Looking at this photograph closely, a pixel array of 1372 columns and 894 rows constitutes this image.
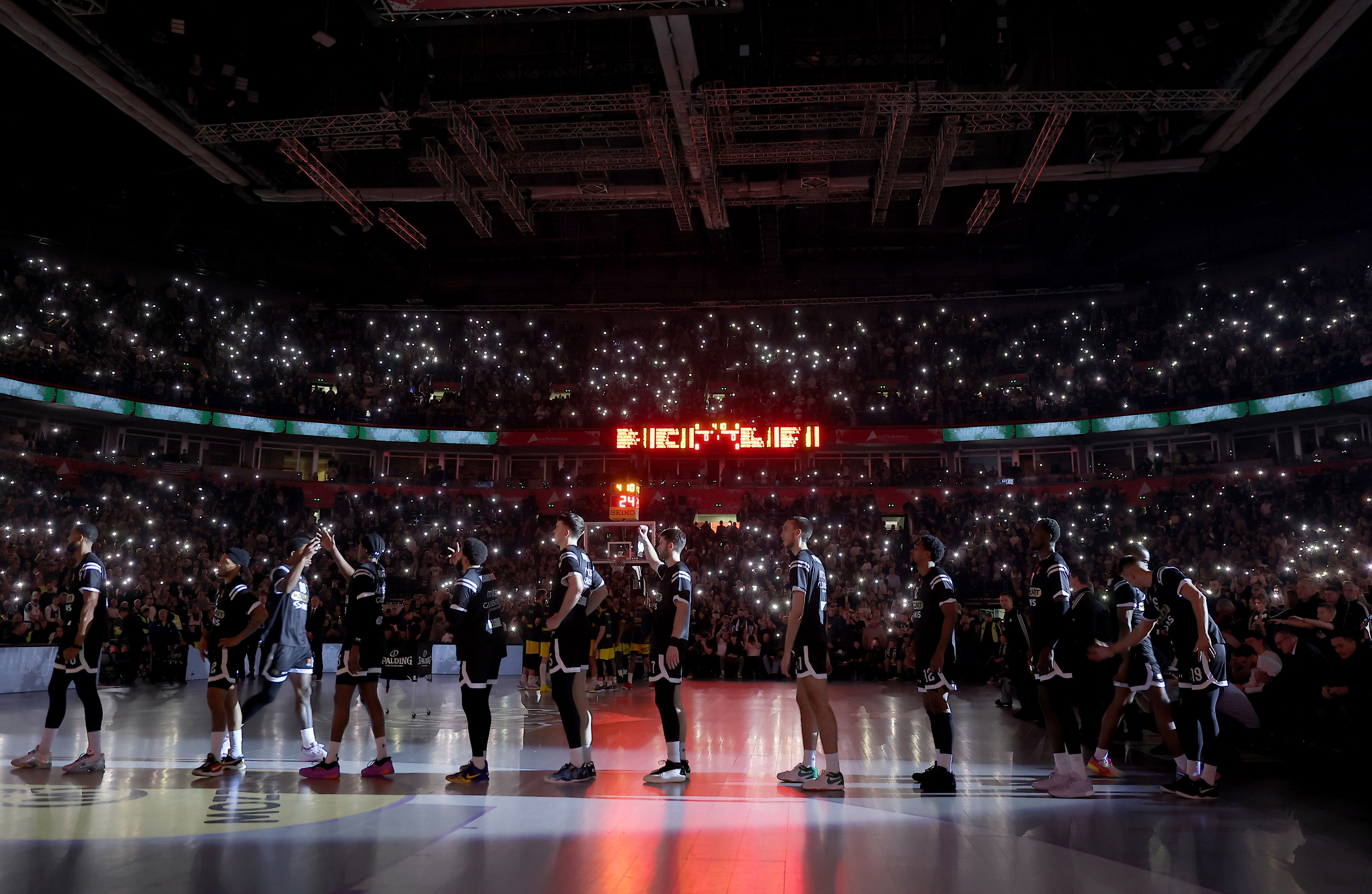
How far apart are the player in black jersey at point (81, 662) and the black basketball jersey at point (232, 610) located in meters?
0.96

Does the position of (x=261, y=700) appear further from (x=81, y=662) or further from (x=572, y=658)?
(x=572, y=658)

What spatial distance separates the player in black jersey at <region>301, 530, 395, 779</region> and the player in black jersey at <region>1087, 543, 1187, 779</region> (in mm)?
6188

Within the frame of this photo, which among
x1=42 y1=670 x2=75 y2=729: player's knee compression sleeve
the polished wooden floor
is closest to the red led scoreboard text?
the polished wooden floor

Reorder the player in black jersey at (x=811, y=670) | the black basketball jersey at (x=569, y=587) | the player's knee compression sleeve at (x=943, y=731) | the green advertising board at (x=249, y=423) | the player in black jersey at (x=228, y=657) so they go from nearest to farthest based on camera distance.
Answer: the player in black jersey at (x=811, y=670)
the player's knee compression sleeve at (x=943, y=731)
the black basketball jersey at (x=569, y=587)
the player in black jersey at (x=228, y=657)
the green advertising board at (x=249, y=423)

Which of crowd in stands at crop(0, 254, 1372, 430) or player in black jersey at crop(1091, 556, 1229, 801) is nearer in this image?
player in black jersey at crop(1091, 556, 1229, 801)

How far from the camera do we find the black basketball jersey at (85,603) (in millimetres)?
6562

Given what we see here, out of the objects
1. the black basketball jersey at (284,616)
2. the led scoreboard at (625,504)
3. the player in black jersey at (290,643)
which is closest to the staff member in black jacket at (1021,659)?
the player in black jersey at (290,643)

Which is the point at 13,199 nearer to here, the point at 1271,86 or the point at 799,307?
the point at 799,307

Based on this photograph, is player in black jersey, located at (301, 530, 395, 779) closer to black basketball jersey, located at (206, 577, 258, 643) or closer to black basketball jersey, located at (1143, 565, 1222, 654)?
black basketball jersey, located at (206, 577, 258, 643)

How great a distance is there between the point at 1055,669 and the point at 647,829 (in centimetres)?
356

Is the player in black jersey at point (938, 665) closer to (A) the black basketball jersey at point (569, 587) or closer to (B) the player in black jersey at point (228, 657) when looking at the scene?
(A) the black basketball jersey at point (569, 587)

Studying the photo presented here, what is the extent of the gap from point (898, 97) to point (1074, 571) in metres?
11.5

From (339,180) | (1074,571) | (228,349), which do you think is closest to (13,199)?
(228,349)

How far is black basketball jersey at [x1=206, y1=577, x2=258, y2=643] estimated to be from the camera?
6.54 meters
